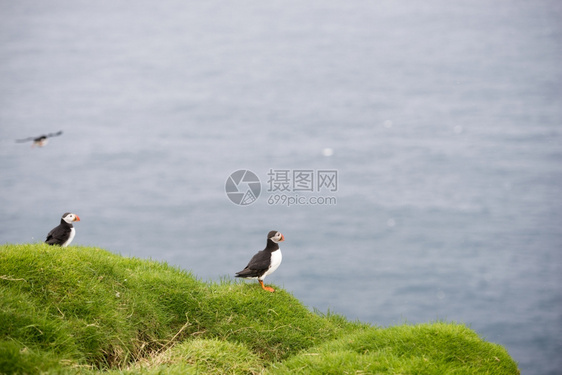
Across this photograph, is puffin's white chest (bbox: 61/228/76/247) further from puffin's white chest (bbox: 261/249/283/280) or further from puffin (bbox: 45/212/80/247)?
puffin's white chest (bbox: 261/249/283/280)

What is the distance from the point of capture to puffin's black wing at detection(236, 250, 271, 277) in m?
9.46

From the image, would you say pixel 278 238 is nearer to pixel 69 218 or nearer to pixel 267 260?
pixel 267 260

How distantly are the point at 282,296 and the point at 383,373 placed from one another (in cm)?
317

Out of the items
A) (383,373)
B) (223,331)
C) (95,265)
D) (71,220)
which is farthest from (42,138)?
(383,373)

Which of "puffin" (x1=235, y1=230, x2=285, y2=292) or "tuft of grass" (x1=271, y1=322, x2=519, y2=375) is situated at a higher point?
"puffin" (x1=235, y1=230, x2=285, y2=292)

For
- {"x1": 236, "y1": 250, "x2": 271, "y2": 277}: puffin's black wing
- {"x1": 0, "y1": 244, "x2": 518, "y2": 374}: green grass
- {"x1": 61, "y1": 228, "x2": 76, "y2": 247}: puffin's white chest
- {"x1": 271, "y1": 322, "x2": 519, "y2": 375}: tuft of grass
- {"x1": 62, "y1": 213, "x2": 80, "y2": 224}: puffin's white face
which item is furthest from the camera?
{"x1": 62, "y1": 213, "x2": 80, "y2": 224}: puffin's white face

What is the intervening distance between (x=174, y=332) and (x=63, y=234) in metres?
2.65

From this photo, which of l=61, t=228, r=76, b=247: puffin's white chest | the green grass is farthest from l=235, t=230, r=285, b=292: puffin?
l=61, t=228, r=76, b=247: puffin's white chest

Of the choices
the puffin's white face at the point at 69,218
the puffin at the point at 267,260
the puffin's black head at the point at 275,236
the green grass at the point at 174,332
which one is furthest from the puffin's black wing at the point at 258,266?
the puffin's white face at the point at 69,218

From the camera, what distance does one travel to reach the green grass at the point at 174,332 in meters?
7.31

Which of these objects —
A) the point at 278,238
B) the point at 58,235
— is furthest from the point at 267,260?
the point at 58,235

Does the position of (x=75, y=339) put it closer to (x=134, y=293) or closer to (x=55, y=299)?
(x=55, y=299)

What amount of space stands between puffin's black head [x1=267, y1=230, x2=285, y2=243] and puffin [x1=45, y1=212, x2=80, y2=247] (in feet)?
11.3

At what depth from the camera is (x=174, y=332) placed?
917 centimetres
